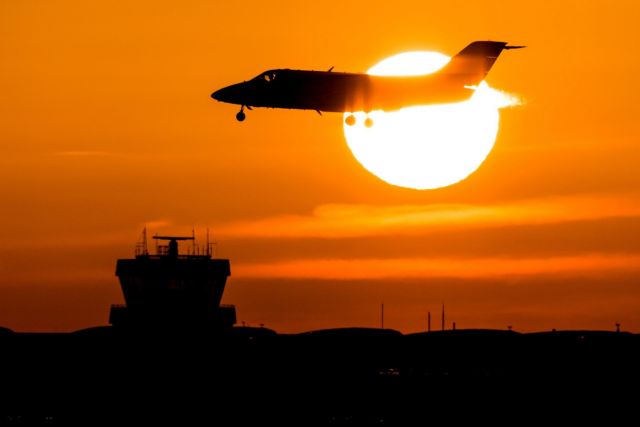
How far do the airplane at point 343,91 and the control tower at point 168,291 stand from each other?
131ft

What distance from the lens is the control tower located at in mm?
153750

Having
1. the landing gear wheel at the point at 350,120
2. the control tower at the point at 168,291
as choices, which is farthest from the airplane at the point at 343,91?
the control tower at the point at 168,291

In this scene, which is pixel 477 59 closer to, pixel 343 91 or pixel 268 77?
pixel 343 91

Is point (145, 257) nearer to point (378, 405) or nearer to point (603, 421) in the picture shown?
point (378, 405)

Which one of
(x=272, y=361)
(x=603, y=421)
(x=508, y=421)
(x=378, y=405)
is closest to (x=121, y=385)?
(x=272, y=361)

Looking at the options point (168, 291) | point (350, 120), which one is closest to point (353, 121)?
point (350, 120)

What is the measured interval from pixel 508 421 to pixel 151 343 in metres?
39.2

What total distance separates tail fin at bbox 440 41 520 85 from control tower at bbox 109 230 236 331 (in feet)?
127

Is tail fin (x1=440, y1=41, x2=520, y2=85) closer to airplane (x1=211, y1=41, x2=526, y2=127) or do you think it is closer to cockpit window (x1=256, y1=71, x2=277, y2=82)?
airplane (x1=211, y1=41, x2=526, y2=127)

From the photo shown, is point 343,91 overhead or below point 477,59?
below

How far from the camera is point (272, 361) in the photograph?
15838 cm

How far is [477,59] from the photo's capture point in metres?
133

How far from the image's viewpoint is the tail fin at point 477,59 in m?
132

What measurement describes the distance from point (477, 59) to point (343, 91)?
67.3ft
